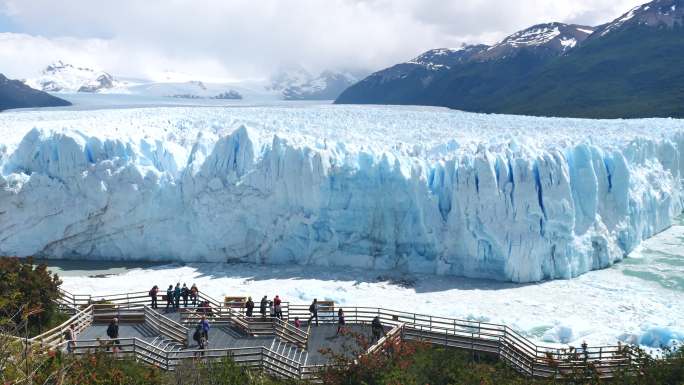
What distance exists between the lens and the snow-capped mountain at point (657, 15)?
77812mm

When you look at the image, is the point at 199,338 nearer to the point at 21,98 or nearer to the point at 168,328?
the point at 168,328

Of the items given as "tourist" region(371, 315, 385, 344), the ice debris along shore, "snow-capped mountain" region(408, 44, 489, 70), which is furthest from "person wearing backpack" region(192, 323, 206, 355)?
"snow-capped mountain" region(408, 44, 489, 70)

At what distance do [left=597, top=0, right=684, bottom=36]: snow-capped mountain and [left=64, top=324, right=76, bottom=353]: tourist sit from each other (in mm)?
83762

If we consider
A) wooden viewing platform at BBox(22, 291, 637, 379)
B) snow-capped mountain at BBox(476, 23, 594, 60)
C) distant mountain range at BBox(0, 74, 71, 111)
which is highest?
snow-capped mountain at BBox(476, 23, 594, 60)

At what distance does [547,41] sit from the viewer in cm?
9644

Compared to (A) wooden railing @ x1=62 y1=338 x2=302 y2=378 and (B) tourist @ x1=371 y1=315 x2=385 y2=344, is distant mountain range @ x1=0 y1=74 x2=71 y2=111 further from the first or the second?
(B) tourist @ x1=371 y1=315 x2=385 y2=344

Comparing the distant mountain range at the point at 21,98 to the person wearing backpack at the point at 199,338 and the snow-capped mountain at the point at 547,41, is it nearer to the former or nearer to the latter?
the person wearing backpack at the point at 199,338

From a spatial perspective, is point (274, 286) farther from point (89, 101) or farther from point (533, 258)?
point (89, 101)

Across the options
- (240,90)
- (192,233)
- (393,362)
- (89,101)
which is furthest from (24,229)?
(240,90)

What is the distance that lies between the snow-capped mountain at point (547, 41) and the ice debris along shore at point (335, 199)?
76.5 m

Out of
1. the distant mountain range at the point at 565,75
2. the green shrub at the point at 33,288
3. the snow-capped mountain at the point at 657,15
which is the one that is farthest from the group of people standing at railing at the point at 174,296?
the snow-capped mountain at the point at 657,15

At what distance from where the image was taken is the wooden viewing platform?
11.7m

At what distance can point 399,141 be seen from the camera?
77.2ft

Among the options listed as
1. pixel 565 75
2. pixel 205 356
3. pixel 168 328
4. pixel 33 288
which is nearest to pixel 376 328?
pixel 205 356
